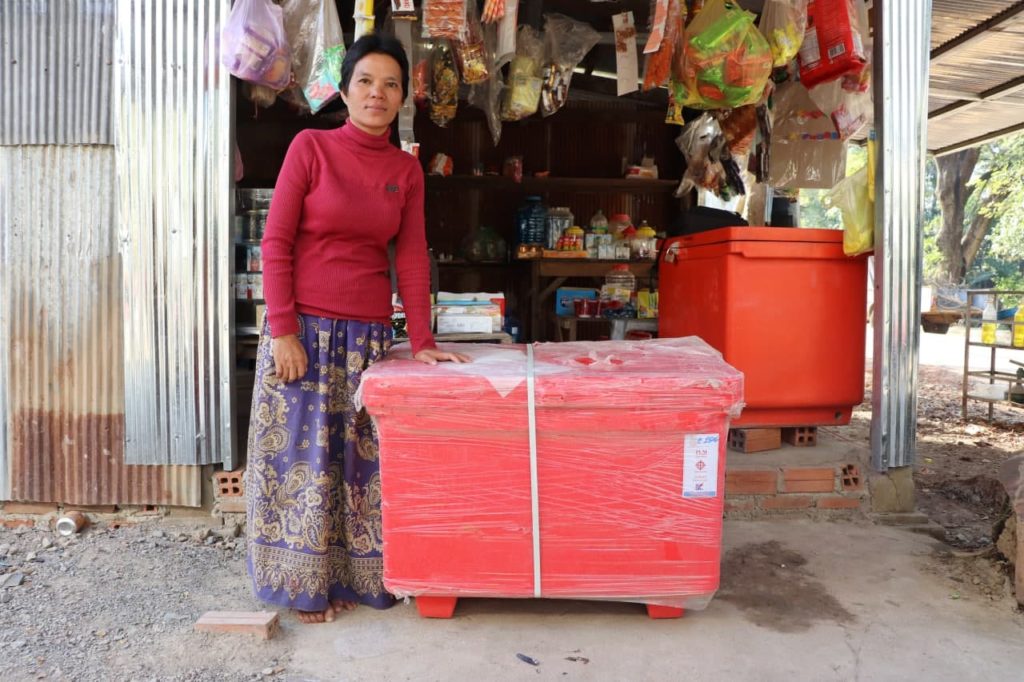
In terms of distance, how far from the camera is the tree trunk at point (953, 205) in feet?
57.9

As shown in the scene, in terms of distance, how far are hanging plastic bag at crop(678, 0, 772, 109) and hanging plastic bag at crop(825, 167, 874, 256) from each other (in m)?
0.64

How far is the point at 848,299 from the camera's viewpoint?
3660 millimetres

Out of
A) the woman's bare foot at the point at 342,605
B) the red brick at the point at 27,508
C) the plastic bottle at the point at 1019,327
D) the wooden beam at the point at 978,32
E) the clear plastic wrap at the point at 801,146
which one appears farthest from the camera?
the plastic bottle at the point at 1019,327

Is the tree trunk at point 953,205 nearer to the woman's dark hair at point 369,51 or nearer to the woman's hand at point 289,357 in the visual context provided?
the woman's dark hair at point 369,51

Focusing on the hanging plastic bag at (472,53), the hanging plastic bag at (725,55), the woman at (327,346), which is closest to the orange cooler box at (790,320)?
the hanging plastic bag at (725,55)

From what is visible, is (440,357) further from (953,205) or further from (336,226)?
(953,205)

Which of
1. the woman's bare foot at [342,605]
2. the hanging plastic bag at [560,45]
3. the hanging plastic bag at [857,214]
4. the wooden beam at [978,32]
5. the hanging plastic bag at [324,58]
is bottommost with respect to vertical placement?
the woman's bare foot at [342,605]

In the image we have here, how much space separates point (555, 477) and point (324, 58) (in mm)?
2062

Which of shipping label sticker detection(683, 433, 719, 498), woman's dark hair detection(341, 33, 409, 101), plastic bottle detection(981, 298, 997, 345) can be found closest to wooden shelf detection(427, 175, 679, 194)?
plastic bottle detection(981, 298, 997, 345)

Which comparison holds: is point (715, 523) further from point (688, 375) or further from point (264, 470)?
point (264, 470)

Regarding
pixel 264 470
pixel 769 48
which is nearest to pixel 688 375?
pixel 264 470

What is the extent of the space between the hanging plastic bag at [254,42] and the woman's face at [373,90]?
822mm

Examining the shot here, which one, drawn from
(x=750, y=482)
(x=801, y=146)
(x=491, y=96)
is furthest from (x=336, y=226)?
(x=801, y=146)

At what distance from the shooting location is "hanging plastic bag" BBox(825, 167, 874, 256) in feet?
11.5
